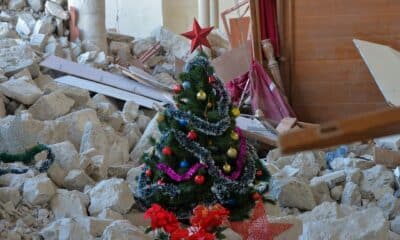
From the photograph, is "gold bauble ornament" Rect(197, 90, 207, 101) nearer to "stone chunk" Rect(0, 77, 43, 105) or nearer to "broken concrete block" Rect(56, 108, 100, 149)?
"broken concrete block" Rect(56, 108, 100, 149)

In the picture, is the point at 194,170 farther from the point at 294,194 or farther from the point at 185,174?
the point at 294,194

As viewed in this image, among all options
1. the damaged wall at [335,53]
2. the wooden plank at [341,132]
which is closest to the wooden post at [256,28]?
the damaged wall at [335,53]

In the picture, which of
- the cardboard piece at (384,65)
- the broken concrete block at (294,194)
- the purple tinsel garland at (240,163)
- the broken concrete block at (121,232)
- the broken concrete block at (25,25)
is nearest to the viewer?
the broken concrete block at (121,232)

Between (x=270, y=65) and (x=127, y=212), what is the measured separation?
310 cm

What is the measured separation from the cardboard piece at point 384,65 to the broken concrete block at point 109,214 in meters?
3.05

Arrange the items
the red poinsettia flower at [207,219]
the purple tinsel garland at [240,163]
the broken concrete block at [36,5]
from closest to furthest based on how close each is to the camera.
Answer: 1. the red poinsettia flower at [207,219]
2. the purple tinsel garland at [240,163]
3. the broken concrete block at [36,5]

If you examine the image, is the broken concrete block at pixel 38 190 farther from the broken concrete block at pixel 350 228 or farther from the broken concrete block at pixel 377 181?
the broken concrete block at pixel 377 181

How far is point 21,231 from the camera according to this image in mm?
3479

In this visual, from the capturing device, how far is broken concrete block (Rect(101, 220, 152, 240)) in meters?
3.17

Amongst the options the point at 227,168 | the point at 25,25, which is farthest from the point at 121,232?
the point at 25,25

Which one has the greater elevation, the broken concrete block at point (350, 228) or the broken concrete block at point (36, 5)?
the broken concrete block at point (36, 5)

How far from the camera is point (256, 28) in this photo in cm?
662

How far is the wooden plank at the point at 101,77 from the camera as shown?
6730 mm

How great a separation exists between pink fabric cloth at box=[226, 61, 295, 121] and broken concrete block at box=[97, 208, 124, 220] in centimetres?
290
